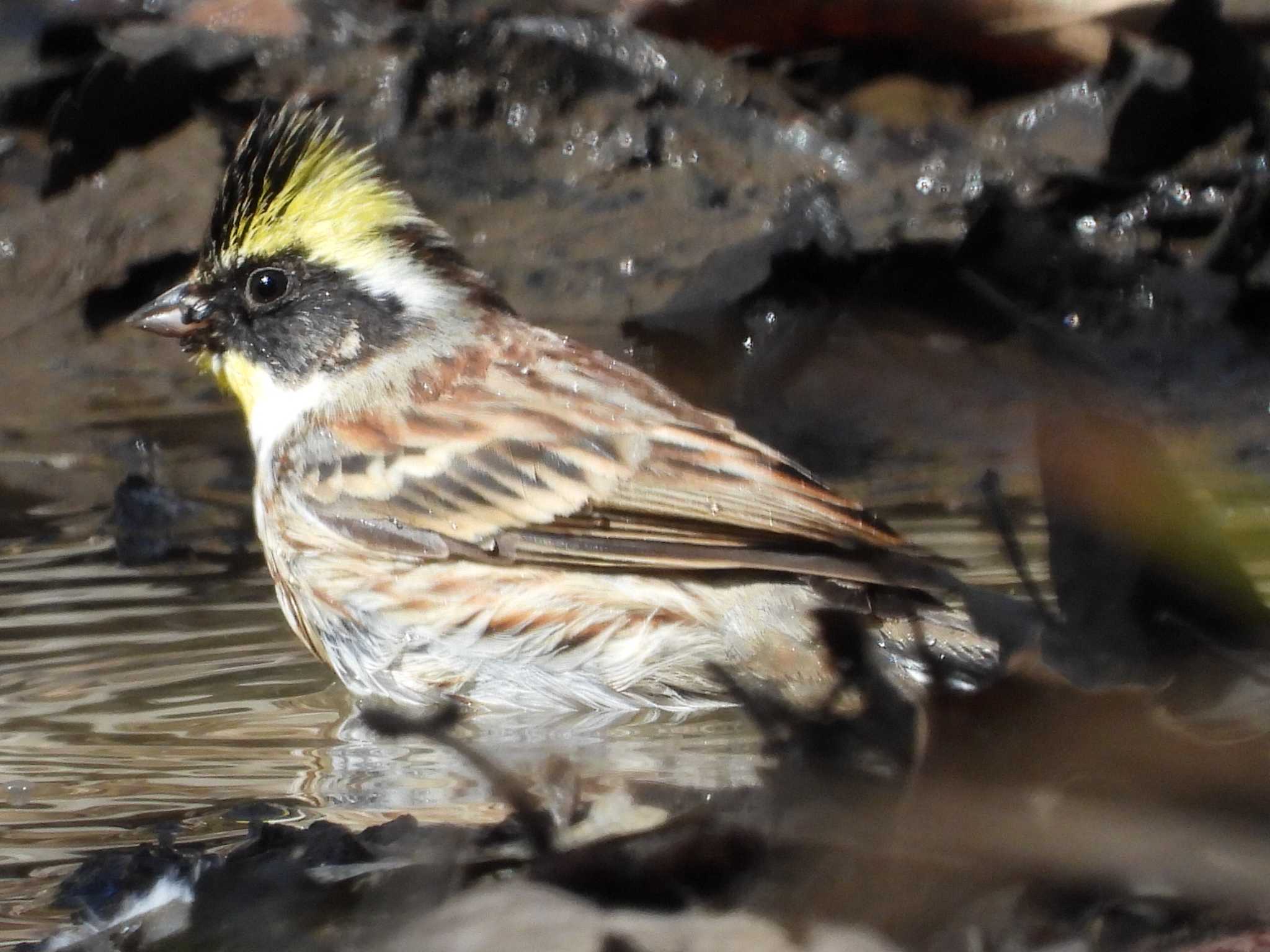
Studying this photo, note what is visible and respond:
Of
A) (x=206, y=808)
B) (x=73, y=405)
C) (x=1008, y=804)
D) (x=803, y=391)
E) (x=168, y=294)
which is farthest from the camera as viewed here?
(x=73, y=405)

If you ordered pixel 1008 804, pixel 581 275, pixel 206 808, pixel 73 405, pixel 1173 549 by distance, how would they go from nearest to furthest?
pixel 1008 804 → pixel 1173 549 → pixel 206 808 → pixel 73 405 → pixel 581 275

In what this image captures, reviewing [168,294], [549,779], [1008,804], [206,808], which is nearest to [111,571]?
[168,294]

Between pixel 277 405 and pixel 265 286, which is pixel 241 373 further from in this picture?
pixel 265 286

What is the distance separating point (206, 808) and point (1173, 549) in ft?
5.76

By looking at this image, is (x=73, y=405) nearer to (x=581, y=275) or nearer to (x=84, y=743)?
(x=581, y=275)

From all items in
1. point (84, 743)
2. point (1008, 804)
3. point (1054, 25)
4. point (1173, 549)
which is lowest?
point (84, 743)

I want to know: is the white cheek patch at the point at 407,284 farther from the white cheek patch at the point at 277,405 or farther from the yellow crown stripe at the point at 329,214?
the white cheek patch at the point at 277,405

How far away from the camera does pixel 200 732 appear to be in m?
3.99

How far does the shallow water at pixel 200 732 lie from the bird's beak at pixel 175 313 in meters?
0.65

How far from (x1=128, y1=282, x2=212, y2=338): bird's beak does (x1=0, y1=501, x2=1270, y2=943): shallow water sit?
2.14ft

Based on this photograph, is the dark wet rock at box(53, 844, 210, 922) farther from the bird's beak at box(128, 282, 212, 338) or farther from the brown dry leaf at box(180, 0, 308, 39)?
the brown dry leaf at box(180, 0, 308, 39)

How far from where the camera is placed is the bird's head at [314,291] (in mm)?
4984

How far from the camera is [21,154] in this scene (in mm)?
8391

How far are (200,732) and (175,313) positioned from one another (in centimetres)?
151
